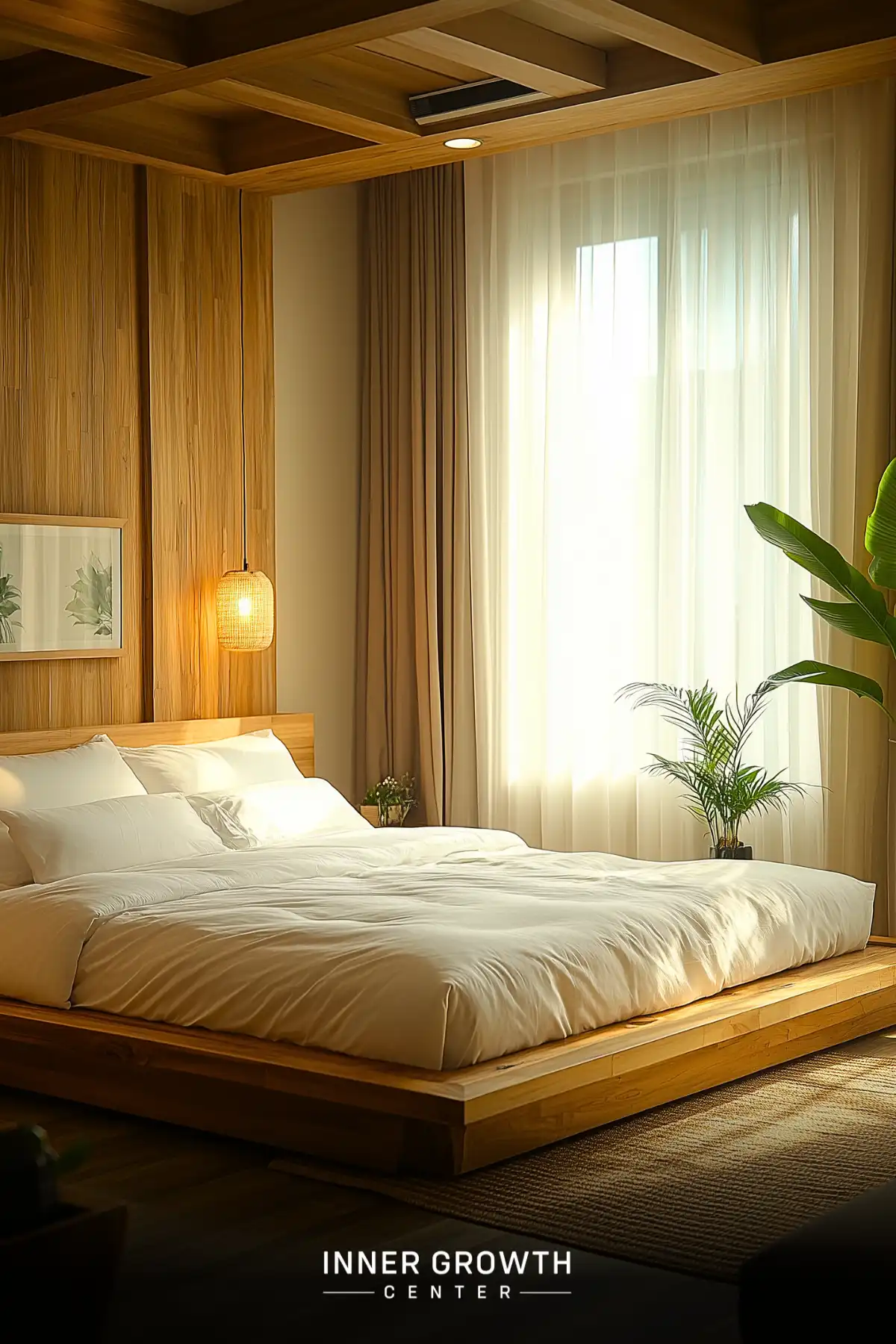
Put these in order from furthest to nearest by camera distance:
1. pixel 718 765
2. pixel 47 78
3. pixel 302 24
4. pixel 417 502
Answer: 1. pixel 417 502
2. pixel 718 765
3. pixel 47 78
4. pixel 302 24

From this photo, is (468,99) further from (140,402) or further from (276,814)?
(276,814)

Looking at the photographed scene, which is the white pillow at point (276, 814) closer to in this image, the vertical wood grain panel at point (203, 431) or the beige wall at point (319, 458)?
the vertical wood grain panel at point (203, 431)

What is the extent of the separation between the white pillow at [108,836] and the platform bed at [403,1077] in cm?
47

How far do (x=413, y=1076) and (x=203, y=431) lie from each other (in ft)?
10.6

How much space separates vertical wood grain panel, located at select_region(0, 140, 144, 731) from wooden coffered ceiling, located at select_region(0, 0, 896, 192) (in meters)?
0.17

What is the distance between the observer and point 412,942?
379cm

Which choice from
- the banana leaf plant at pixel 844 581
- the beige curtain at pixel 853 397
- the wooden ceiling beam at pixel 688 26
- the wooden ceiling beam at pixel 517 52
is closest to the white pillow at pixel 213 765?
the banana leaf plant at pixel 844 581

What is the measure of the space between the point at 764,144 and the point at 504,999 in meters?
3.59

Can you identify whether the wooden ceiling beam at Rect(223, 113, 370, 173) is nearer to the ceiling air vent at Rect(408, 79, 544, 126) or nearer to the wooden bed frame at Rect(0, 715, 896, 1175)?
the ceiling air vent at Rect(408, 79, 544, 126)

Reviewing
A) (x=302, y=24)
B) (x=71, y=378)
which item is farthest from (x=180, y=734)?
(x=302, y=24)

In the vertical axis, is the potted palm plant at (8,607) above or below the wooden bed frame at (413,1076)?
above

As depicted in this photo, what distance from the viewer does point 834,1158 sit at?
3.71 metres

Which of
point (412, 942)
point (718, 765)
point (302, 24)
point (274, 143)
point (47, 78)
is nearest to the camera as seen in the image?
point (412, 942)

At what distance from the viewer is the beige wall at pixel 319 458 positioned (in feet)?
22.0
